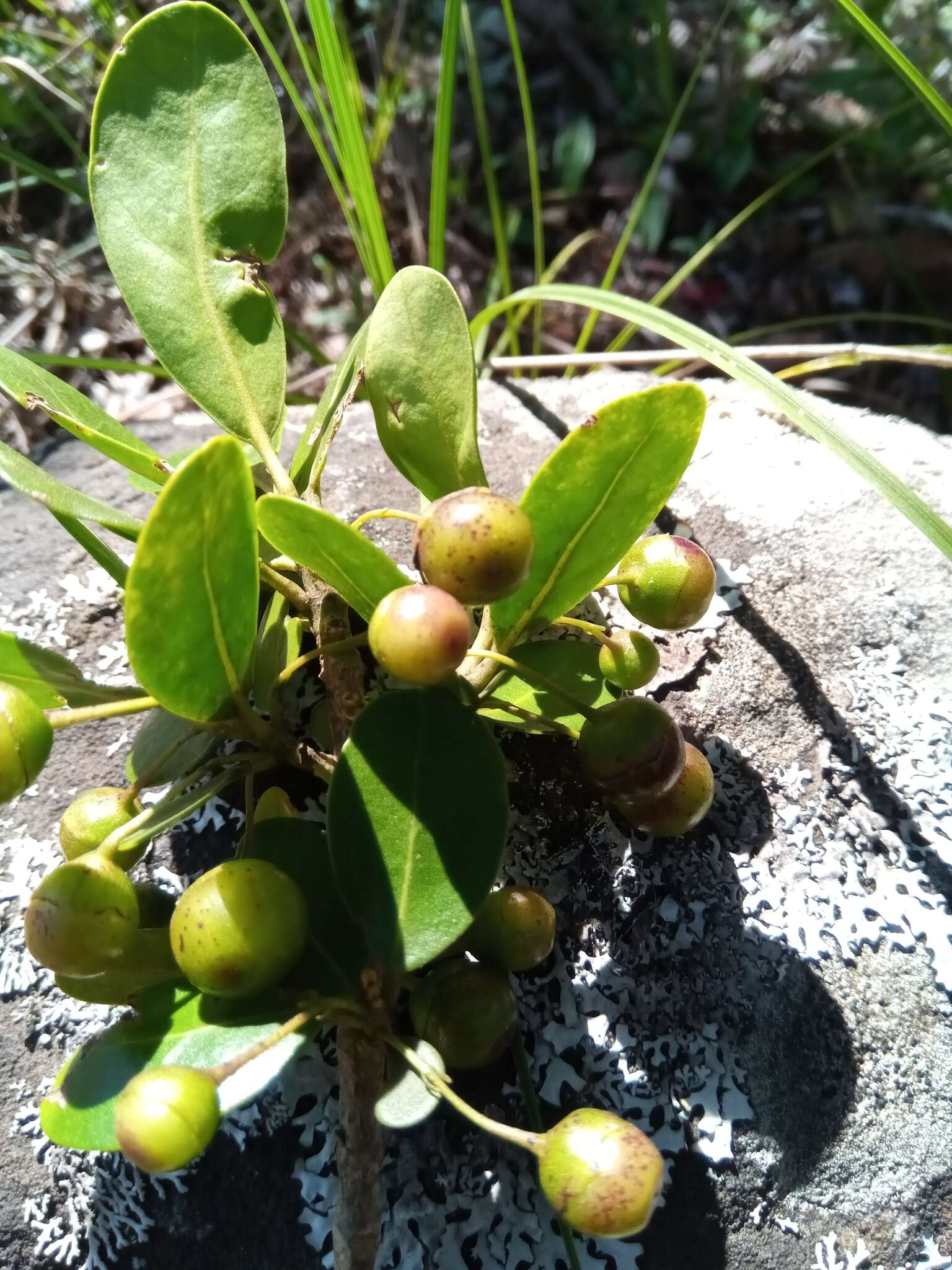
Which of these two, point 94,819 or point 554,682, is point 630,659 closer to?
point 554,682

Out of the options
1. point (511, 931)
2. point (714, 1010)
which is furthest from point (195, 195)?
point (714, 1010)

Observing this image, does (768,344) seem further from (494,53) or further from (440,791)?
(440,791)

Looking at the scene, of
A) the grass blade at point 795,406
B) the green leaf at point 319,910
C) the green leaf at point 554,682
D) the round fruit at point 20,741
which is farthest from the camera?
the grass blade at point 795,406

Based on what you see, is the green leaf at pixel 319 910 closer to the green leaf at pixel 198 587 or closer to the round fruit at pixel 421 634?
the green leaf at pixel 198 587

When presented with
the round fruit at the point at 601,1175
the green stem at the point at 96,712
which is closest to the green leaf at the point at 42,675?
the green stem at the point at 96,712

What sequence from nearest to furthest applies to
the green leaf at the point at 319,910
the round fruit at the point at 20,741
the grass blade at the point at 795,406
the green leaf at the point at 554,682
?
the round fruit at the point at 20,741
the green leaf at the point at 319,910
the green leaf at the point at 554,682
the grass blade at the point at 795,406

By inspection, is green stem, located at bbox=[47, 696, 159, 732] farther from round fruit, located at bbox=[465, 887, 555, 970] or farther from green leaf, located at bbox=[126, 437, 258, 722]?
round fruit, located at bbox=[465, 887, 555, 970]

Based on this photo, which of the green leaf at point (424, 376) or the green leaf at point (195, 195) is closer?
the green leaf at point (424, 376)

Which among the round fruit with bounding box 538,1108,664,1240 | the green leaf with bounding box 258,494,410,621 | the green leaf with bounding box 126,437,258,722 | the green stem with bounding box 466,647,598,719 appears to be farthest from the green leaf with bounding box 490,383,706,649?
the round fruit with bounding box 538,1108,664,1240
